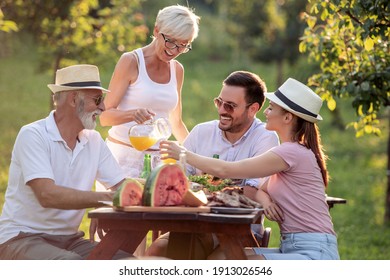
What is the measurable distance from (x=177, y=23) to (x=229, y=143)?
2.87ft

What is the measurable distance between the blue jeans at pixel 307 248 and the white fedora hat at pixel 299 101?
2.32 feet

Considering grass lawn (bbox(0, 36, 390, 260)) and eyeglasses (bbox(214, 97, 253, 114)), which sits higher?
eyeglasses (bbox(214, 97, 253, 114))

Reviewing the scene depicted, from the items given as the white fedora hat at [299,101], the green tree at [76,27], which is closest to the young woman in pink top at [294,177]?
the white fedora hat at [299,101]

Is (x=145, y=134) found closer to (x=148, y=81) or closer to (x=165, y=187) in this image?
(x=148, y=81)

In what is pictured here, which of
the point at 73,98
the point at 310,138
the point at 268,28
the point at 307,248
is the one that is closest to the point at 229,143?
the point at 310,138

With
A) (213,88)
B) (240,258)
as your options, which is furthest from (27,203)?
(213,88)

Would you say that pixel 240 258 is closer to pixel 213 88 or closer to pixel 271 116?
pixel 271 116

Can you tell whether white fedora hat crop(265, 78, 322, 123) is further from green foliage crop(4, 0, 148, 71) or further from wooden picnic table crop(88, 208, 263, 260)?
green foliage crop(4, 0, 148, 71)

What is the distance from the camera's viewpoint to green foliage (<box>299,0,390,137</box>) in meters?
6.45

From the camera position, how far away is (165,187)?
4633mm

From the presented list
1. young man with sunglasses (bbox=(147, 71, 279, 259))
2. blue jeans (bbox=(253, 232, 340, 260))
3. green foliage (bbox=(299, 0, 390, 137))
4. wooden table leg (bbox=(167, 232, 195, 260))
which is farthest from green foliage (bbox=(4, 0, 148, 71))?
blue jeans (bbox=(253, 232, 340, 260))

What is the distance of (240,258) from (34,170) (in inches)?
48.9

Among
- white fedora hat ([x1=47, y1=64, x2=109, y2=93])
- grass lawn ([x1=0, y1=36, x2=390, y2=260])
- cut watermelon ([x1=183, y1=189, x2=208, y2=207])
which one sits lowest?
grass lawn ([x1=0, y1=36, x2=390, y2=260])

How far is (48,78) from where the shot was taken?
26.7 m
